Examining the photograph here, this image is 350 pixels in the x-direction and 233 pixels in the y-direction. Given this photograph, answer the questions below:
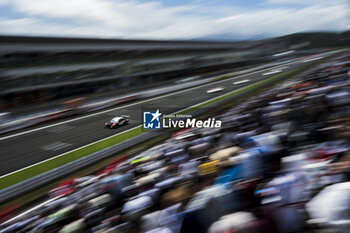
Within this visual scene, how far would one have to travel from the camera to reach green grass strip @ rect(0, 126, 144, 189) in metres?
7.94

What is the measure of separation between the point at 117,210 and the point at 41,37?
22708 millimetres

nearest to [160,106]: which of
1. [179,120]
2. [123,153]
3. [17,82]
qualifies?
[179,120]

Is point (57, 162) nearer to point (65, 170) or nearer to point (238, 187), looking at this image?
point (65, 170)

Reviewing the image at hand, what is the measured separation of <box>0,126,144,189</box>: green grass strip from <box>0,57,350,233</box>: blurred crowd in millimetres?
2061

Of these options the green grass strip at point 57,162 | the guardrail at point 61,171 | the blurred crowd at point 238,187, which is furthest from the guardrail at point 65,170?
the blurred crowd at point 238,187

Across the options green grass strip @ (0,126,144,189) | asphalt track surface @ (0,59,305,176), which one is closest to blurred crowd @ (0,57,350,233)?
green grass strip @ (0,126,144,189)

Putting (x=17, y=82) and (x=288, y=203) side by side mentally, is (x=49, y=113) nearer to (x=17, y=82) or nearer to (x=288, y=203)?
(x=17, y=82)

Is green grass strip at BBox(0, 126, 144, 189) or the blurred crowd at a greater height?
the blurred crowd

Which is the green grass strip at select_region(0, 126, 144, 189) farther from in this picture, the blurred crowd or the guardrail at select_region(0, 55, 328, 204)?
the blurred crowd

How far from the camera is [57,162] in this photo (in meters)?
8.95

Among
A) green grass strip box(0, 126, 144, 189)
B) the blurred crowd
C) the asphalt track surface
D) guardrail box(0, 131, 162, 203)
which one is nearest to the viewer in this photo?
the blurred crowd

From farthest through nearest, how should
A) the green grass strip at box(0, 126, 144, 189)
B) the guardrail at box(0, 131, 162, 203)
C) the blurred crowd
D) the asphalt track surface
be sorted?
the asphalt track surface < the green grass strip at box(0, 126, 144, 189) < the guardrail at box(0, 131, 162, 203) < the blurred crowd

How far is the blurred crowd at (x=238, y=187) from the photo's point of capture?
2900 millimetres

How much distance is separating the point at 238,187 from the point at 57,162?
7.15 m
